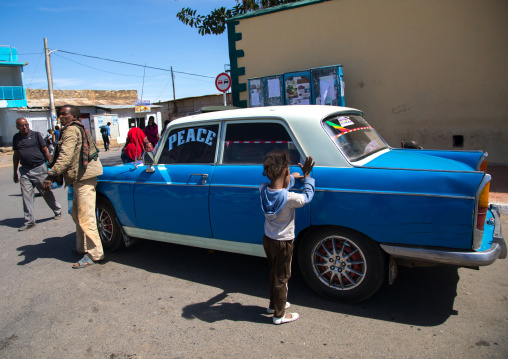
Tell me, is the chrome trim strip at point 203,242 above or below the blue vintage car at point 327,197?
below

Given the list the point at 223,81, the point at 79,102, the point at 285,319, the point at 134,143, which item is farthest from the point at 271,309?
the point at 79,102

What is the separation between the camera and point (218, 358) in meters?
2.79

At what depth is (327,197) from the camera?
3283 mm

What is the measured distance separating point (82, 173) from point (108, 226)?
0.80m

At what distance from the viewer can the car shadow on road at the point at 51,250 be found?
5066 millimetres

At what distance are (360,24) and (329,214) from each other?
8029 millimetres

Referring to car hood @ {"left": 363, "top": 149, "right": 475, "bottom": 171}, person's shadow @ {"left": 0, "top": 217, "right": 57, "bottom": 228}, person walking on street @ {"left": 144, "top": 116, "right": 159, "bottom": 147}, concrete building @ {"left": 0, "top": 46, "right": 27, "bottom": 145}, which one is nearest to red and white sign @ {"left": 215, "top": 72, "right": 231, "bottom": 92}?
person walking on street @ {"left": 144, "top": 116, "right": 159, "bottom": 147}

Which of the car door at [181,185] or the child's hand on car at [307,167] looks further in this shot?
the car door at [181,185]

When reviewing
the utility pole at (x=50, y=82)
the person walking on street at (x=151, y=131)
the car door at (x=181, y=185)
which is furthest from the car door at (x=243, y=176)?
the utility pole at (x=50, y=82)

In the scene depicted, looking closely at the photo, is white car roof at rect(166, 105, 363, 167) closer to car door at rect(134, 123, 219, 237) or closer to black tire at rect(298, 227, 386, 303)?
car door at rect(134, 123, 219, 237)

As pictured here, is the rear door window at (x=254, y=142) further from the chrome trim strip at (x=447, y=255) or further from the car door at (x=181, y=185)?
the chrome trim strip at (x=447, y=255)

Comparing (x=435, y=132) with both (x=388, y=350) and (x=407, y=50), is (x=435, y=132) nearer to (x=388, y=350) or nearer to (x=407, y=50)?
(x=407, y=50)

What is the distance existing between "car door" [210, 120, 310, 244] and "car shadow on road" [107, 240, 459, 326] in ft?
1.89

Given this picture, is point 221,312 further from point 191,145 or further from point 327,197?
point 191,145
